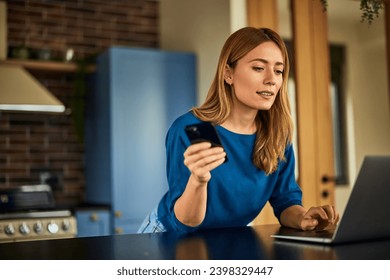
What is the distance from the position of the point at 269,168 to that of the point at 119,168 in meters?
2.42

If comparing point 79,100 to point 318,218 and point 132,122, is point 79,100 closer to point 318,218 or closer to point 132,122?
point 132,122

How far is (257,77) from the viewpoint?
2018 millimetres

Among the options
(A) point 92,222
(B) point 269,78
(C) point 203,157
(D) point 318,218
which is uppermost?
(B) point 269,78

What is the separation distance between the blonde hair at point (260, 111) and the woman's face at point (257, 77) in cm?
2

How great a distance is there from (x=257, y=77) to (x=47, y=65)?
262 cm

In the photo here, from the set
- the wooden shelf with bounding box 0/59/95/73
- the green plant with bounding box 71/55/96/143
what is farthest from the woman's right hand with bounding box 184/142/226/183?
the green plant with bounding box 71/55/96/143

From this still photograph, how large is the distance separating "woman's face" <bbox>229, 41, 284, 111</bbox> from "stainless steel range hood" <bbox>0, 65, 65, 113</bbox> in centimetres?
227

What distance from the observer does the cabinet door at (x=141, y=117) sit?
4207 millimetres

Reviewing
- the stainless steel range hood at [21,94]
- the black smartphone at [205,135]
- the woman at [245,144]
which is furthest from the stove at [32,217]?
the black smartphone at [205,135]

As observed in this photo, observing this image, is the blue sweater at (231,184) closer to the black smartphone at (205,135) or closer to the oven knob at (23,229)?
the black smartphone at (205,135)

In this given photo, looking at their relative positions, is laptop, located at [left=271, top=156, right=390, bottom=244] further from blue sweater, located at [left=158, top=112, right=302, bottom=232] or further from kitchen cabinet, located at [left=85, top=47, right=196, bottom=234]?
kitchen cabinet, located at [left=85, top=47, right=196, bottom=234]

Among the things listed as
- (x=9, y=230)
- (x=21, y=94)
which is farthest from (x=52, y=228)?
(x=21, y=94)

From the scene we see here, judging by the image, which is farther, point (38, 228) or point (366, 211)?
point (38, 228)

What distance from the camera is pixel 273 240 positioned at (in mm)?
1529
